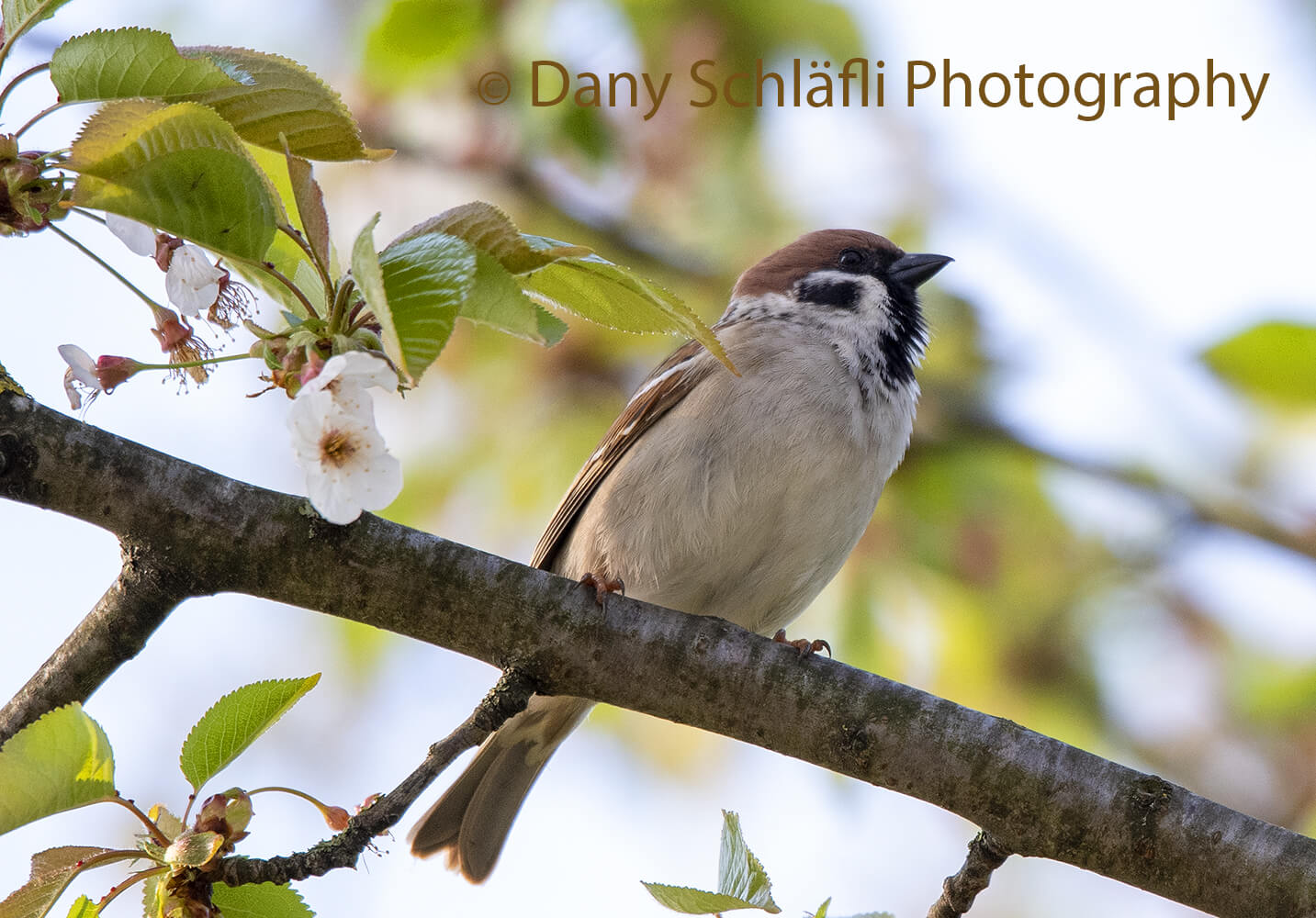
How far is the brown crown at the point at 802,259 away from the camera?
4.20m

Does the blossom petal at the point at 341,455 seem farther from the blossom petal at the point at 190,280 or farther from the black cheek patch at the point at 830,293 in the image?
the black cheek patch at the point at 830,293

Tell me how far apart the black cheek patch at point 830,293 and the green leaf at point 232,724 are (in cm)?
269

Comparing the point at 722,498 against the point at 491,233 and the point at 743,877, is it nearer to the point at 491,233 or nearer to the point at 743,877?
the point at 743,877

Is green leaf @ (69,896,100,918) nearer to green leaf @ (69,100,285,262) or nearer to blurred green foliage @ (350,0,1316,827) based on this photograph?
green leaf @ (69,100,285,262)

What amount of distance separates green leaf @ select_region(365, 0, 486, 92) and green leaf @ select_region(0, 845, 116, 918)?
2434 mm

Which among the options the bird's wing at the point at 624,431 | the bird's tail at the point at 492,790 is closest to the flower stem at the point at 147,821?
the bird's tail at the point at 492,790

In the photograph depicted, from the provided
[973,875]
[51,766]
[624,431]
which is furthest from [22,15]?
[624,431]

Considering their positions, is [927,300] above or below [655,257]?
above

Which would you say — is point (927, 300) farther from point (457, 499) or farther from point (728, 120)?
point (457, 499)

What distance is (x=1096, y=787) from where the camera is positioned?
193 cm

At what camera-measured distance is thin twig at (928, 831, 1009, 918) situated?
6.47 feet

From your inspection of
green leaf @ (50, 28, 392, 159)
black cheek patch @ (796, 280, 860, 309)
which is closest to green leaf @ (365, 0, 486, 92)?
black cheek patch @ (796, 280, 860, 309)

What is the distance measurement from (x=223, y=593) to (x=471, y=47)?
7.59 ft

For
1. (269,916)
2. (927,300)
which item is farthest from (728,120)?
(269,916)
